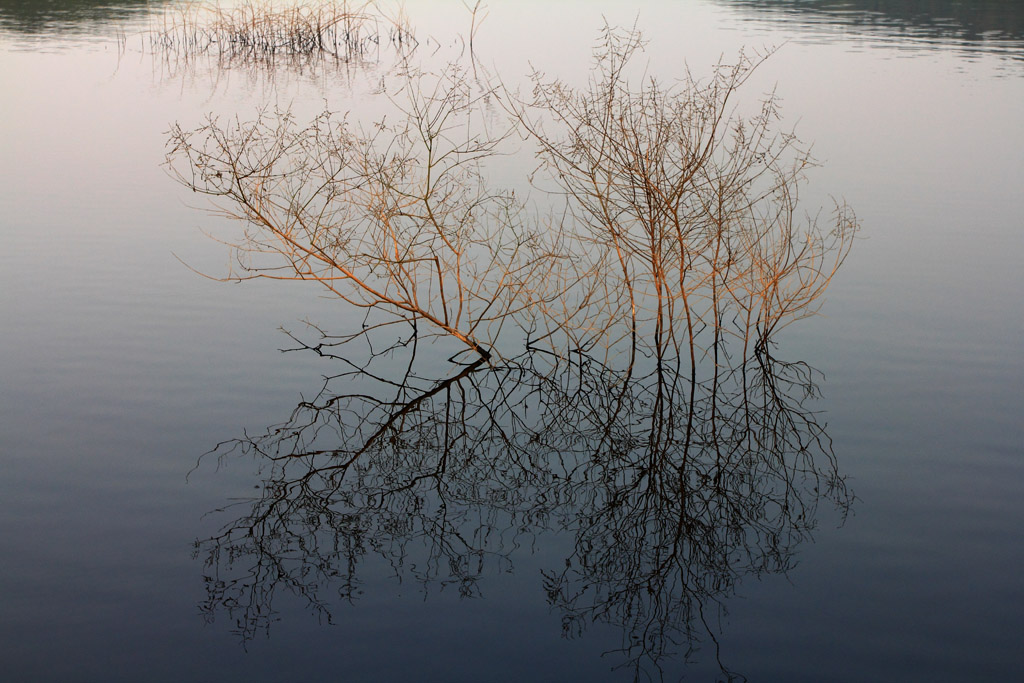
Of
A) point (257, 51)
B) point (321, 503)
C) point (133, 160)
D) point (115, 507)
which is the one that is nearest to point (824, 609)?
point (321, 503)

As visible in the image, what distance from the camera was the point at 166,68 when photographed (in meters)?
27.8

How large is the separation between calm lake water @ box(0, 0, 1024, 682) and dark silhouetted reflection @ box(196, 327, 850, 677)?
35 millimetres

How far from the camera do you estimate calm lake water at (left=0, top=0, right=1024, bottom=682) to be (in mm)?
5711

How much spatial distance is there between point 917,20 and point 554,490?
134 ft

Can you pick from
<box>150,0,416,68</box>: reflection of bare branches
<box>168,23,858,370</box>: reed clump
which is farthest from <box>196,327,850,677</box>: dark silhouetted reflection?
<box>150,0,416,68</box>: reflection of bare branches

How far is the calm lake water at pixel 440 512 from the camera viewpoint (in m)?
5.71

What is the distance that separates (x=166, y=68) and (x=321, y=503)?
2356 cm

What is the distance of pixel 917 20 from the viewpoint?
42.1 m

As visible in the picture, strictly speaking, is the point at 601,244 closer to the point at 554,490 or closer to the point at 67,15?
the point at 554,490

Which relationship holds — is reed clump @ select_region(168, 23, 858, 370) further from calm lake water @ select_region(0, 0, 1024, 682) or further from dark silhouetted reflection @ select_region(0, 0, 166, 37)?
dark silhouetted reflection @ select_region(0, 0, 166, 37)

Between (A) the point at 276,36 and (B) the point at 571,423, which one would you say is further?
(A) the point at 276,36

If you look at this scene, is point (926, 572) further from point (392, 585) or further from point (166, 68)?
point (166, 68)

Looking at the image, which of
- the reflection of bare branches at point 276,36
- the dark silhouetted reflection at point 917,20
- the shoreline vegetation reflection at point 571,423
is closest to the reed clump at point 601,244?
the shoreline vegetation reflection at point 571,423

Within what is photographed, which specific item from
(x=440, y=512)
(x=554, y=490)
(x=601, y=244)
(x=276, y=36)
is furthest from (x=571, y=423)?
(x=276, y=36)
